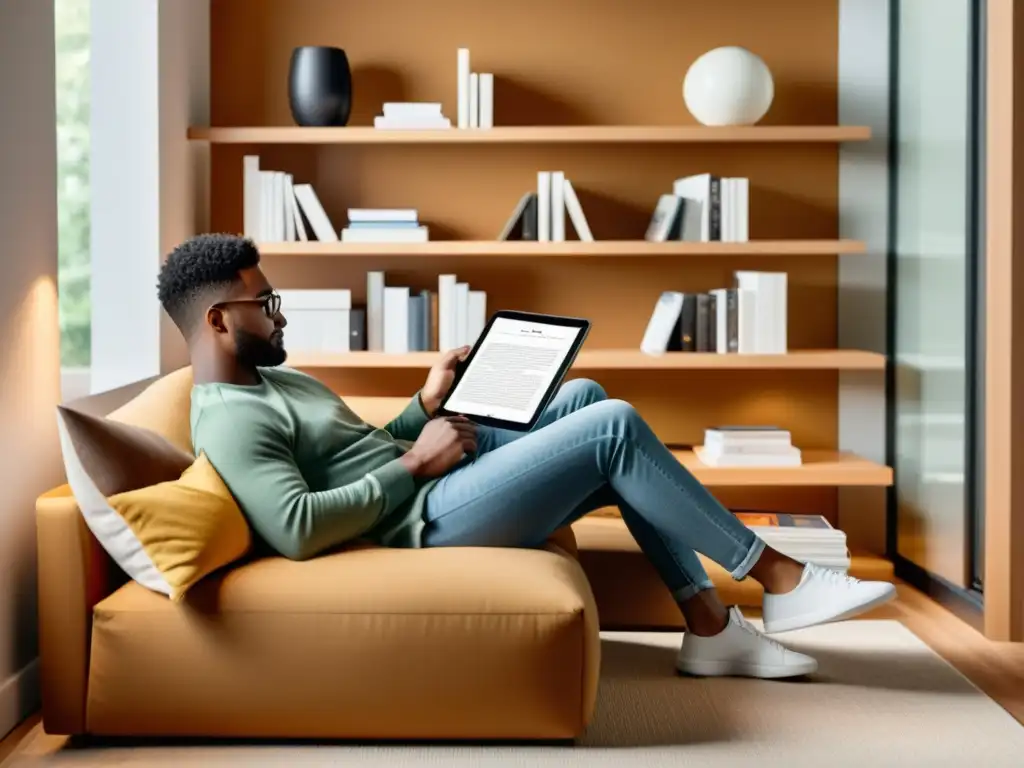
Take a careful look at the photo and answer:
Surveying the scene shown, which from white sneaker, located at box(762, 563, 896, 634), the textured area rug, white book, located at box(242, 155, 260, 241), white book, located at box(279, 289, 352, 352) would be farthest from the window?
white sneaker, located at box(762, 563, 896, 634)

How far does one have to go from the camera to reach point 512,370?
2934mm

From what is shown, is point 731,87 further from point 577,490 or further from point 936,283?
point 577,490

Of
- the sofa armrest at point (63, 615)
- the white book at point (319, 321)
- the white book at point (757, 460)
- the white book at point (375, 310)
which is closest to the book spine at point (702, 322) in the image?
the white book at point (757, 460)

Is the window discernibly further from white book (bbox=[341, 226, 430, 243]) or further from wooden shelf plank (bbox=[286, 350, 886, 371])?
white book (bbox=[341, 226, 430, 243])

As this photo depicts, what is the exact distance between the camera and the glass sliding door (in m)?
3.66

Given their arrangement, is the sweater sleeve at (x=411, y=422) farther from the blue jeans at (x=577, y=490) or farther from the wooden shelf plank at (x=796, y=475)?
the wooden shelf plank at (x=796, y=475)

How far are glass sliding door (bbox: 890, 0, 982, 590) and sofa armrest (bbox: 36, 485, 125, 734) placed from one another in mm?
2367

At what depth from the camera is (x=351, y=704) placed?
8.11 feet

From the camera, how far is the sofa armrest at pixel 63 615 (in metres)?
2.49

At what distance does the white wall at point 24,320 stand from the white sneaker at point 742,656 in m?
1.43

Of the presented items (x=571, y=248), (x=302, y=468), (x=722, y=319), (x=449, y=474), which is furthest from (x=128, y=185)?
(x=722, y=319)

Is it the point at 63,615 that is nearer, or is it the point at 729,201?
the point at 63,615

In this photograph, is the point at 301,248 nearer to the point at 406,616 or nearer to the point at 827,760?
the point at 406,616

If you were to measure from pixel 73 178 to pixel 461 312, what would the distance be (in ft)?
5.71
